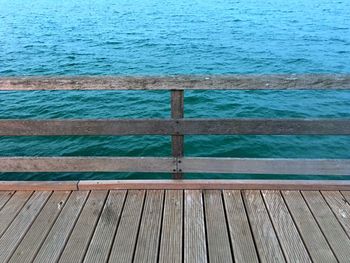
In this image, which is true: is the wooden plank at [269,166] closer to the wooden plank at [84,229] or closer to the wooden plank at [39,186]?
the wooden plank at [84,229]

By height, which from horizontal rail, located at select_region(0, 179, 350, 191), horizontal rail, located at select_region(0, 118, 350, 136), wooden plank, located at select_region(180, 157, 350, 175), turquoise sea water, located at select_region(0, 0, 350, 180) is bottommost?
turquoise sea water, located at select_region(0, 0, 350, 180)

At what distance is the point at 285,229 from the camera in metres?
3.10

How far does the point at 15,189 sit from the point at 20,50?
15.6 metres

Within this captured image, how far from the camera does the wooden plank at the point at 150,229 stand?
2842 mm

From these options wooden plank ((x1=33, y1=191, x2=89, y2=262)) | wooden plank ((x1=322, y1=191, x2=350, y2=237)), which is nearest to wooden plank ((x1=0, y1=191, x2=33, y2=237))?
wooden plank ((x1=33, y1=191, x2=89, y2=262))

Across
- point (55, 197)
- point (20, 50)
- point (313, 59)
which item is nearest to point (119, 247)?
point (55, 197)

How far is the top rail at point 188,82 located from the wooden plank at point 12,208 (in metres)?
1.11

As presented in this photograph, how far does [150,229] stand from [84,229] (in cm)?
58

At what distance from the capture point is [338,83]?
10.4 ft

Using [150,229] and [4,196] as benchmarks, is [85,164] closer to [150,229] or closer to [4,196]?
[4,196]

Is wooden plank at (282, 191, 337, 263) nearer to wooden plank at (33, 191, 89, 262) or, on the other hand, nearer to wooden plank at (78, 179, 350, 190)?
wooden plank at (78, 179, 350, 190)

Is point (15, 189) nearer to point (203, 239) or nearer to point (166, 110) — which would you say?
point (203, 239)

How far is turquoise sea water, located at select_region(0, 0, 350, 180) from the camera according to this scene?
833 centimetres

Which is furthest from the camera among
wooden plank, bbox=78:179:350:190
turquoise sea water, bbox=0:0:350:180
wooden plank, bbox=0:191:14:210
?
turquoise sea water, bbox=0:0:350:180
